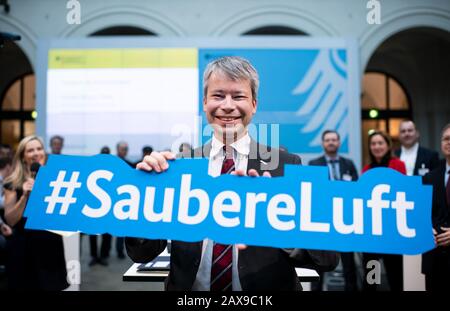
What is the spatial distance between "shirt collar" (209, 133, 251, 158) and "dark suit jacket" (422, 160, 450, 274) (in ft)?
3.21

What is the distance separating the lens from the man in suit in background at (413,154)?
2945 mm

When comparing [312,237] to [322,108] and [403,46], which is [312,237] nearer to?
[322,108]

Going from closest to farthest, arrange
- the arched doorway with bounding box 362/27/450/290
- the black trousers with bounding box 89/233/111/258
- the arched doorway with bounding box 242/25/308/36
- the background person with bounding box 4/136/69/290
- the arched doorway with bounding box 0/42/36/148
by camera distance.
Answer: the background person with bounding box 4/136/69/290
the black trousers with bounding box 89/233/111/258
the arched doorway with bounding box 242/25/308/36
the arched doorway with bounding box 362/27/450/290
the arched doorway with bounding box 0/42/36/148

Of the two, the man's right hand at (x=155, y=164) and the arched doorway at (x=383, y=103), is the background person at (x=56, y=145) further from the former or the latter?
the arched doorway at (x=383, y=103)

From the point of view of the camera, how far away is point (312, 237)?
2.22 feet

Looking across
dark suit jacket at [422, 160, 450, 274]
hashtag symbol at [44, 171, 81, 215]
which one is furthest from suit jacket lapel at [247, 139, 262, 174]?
dark suit jacket at [422, 160, 450, 274]

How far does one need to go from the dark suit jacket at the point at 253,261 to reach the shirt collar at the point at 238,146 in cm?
1

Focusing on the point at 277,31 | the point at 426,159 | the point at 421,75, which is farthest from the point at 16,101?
the point at 421,75

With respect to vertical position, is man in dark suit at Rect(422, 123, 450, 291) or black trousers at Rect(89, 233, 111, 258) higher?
man in dark suit at Rect(422, 123, 450, 291)

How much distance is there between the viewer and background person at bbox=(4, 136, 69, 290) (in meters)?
1.89

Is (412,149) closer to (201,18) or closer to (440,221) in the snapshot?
(440,221)

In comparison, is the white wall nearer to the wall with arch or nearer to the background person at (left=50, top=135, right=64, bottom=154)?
the wall with arch

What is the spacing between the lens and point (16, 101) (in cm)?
791

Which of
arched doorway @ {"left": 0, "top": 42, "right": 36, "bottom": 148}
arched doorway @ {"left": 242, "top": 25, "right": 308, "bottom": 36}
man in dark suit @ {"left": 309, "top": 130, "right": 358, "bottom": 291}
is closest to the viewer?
man in dark suit @ {"left": 309, "top": 130, "right": 358, "bottom": 291}
